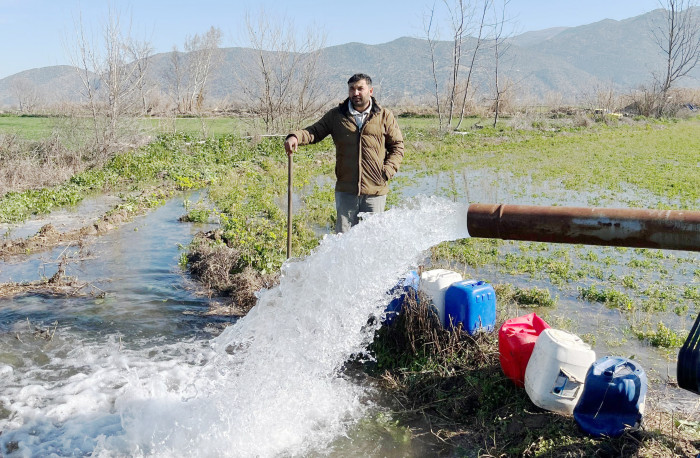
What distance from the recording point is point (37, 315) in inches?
256

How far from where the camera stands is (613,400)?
3562 millimetres

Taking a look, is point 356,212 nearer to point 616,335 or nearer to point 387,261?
point 387,261

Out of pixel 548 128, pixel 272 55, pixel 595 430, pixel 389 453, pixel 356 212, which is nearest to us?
pixel 595 430

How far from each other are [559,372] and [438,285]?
56.3 inches

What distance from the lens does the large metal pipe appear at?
6.02ft

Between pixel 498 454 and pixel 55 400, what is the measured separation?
11.8 ft

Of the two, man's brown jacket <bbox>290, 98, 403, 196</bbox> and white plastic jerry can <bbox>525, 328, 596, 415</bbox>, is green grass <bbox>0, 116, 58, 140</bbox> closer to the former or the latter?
man's brown jacket <bbox>290, 98, 403, 196</bbox>

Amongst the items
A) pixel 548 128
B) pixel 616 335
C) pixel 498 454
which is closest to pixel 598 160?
pixel 548 128

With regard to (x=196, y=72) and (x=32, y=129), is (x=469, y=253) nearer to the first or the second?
(x=32, y=129)

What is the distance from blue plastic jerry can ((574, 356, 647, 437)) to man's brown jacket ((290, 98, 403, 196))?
2699 mm

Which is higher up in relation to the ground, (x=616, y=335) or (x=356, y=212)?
(x=356, y=212)

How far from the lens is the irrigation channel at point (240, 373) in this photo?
420 cm

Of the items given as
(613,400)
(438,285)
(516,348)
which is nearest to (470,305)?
(438,285)

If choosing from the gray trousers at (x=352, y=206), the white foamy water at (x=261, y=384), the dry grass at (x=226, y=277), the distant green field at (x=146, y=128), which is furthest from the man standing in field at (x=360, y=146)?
the distant green field at (x=146, y=128)
